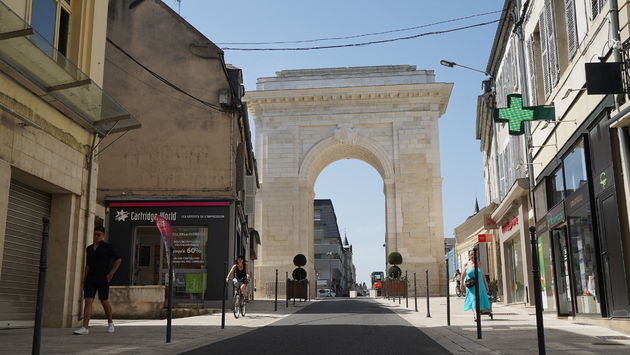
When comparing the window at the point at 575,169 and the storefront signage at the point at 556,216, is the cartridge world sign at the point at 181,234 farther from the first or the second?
the window at the point at 575,169

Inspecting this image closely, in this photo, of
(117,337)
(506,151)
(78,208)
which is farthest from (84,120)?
(506,151)

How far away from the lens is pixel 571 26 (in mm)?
12359

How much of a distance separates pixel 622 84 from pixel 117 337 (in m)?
8.21

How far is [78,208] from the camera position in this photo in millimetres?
11648

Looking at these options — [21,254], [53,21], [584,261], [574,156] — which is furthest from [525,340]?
[53,21]

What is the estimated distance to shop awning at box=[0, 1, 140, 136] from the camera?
331 inches

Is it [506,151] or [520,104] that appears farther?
[506,151]

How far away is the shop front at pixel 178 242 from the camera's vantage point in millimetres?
20562

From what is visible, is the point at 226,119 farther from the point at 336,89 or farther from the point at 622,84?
the point at 336,89

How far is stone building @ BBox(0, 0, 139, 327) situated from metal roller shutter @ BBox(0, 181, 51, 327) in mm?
17

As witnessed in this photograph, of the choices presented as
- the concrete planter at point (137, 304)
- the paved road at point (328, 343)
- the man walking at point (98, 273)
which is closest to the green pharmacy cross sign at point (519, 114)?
the paved road at point (328, 343)

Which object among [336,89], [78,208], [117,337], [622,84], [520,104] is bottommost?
[117,337]

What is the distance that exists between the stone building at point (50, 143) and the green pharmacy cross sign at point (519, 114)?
350 inches

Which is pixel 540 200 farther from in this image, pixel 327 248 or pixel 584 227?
pixel 327 248
